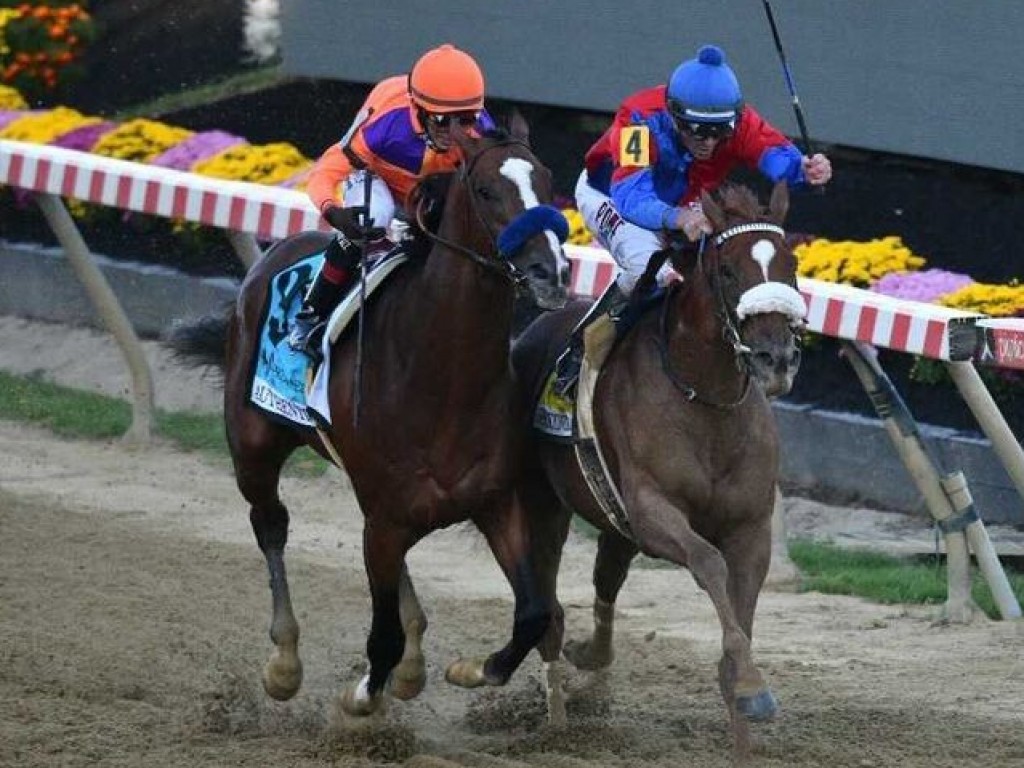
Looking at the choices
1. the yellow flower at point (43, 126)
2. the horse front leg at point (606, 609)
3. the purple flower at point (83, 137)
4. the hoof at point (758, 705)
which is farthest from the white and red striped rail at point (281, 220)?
the yellow flower at point (43, 126)

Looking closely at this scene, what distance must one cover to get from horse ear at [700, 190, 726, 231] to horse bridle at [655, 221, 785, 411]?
0.02 metres

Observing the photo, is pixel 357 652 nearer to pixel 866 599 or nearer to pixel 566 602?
pixel 566 602

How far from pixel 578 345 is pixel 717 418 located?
2.37 feet

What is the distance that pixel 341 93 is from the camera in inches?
595

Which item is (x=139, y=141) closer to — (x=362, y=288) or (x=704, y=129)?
(x=362, y=288)

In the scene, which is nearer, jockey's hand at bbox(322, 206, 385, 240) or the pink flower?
jockey's hand at bbox(322, 206, 385, 240)

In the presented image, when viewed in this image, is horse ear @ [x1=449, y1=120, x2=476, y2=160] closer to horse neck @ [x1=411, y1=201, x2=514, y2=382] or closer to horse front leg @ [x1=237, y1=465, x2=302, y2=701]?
horse neck @ [x1=411, y1=201, x2=514, y2=382]

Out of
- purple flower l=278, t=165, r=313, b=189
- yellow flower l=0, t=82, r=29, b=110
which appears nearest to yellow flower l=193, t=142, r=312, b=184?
purple flower l=278, t=165, r=313, b=189

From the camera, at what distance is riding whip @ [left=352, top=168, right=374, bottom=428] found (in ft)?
22.6

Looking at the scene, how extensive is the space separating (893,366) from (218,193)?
3.25 metres

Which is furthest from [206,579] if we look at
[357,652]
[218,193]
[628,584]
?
[218,193]

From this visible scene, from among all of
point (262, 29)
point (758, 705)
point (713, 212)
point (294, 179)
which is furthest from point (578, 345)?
point (262, 29)

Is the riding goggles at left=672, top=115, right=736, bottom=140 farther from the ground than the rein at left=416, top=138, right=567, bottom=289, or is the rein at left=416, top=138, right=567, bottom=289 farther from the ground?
the riding goggles at left=672, top=115, right=736, bottom=140

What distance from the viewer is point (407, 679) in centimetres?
723
